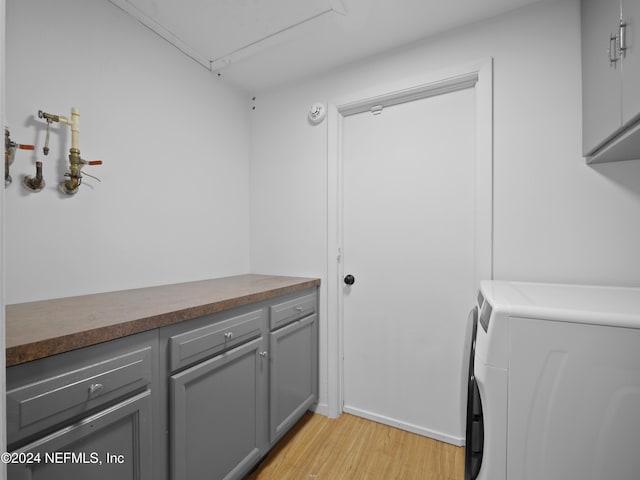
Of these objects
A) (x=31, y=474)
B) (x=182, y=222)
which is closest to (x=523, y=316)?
(x=31, y=474)

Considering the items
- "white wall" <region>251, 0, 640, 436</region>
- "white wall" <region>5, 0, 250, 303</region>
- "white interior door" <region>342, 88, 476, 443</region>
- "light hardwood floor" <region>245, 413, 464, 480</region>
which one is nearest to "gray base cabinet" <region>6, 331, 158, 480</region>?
"white wall" <region>5, 0, 250, 303</region>

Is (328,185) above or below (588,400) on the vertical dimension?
above

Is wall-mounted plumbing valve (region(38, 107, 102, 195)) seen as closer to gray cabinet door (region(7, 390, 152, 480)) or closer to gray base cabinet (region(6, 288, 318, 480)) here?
gray base cabinet (region(6, 288, 318, 480))

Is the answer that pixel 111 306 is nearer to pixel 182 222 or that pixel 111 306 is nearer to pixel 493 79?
pixel 182 222

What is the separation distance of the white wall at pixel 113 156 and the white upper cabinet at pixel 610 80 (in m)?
2.04

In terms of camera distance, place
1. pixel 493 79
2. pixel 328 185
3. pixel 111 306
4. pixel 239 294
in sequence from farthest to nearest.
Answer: pixel 328 185, pixel 493 79, pixel 239 294, pixel 111 306

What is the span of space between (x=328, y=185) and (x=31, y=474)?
5.78ft

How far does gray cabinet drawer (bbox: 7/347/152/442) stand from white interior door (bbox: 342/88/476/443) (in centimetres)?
133

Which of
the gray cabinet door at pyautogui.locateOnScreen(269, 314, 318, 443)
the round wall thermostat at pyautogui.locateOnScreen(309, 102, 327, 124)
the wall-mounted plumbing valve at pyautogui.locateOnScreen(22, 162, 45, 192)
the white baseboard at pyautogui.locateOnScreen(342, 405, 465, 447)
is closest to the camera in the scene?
the wall-mounted plumbing valve at pyautogui.locateOnScreen(22, 162, 45, 192)

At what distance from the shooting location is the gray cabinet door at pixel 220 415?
1081 mm

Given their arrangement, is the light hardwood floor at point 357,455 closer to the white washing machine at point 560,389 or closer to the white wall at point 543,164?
the white wall at point 543,164

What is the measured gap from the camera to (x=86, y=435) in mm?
823

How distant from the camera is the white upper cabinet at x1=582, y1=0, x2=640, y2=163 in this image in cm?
92

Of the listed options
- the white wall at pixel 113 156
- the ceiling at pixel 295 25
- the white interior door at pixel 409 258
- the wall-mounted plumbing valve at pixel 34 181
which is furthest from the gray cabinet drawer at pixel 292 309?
the ceiling at pixel 295 25
